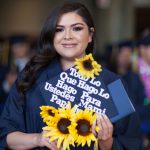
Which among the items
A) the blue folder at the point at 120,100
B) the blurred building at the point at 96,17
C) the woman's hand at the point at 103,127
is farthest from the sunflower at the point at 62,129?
the blurred building at the point at 96,17

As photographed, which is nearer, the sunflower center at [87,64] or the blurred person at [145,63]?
the sunflower center at [87,64]

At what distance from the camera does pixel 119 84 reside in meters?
2.85

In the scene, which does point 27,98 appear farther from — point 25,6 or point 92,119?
point 25,6

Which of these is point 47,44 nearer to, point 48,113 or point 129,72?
point 48,113

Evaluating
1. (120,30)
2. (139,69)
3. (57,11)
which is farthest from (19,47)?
(120,30)

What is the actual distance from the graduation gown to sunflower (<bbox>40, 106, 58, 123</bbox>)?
8.1 inches

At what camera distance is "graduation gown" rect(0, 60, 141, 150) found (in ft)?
9.77

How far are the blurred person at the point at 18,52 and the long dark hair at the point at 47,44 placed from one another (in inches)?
154

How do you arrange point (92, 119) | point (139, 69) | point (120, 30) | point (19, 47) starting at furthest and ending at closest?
point (120, 30)
point (19, 47)
point (139, 69)
point (92, 119)

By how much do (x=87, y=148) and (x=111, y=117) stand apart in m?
0.24

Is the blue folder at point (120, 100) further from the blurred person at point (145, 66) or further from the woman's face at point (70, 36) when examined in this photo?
the blurred person at point (145, 66)

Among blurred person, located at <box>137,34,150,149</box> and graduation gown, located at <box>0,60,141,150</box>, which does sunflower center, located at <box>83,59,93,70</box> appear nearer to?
graduation gown, located at <box>0,60,141,150</box>

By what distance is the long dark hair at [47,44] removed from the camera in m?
3.02

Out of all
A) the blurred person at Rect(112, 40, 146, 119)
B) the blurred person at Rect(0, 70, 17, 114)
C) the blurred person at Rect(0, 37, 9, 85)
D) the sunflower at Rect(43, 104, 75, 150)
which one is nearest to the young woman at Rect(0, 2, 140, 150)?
the sunflower at Rect(43, 104, 75, 150)
